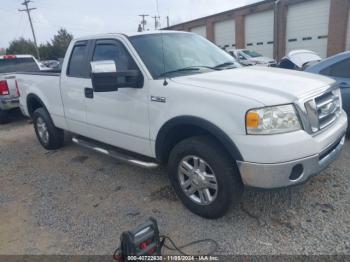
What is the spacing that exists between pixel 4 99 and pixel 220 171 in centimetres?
701

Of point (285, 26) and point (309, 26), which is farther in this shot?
point (285, 26)

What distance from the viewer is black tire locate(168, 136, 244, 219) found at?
2801mm

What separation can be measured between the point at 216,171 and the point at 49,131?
3.78 metres

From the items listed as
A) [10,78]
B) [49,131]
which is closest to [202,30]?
[10,78]

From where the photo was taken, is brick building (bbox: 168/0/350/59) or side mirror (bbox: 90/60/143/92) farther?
brick building (bbox: 168/0/350/59)

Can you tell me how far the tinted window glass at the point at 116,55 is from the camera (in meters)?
3.58

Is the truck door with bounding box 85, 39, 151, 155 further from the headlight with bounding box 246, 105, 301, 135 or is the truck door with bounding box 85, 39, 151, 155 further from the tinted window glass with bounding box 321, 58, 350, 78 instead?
the tinted window glass with bounding box 321, 58, 350, 78

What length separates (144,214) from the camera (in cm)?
339

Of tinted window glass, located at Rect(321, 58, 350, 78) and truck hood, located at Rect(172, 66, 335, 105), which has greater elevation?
truck hood, located at Rect(172, 66, 335, 105)

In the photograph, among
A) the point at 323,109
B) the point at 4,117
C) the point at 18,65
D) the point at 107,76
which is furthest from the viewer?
the point at 18,65

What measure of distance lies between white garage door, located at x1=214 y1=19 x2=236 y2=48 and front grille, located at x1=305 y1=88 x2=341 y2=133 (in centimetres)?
2296

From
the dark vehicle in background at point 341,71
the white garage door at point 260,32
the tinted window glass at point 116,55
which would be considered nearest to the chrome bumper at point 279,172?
the tinted window glass at point 116,55

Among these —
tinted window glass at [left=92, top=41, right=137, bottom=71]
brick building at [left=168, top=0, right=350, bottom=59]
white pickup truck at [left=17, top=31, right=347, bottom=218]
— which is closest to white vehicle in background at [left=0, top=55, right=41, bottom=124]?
tinted window glass at [left=92, top=41, right=137, bottom=71]

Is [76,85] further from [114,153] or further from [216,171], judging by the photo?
[216,171]
